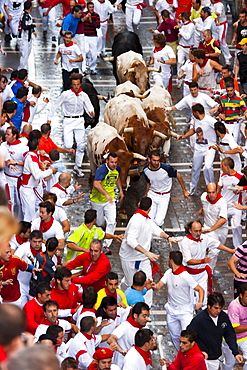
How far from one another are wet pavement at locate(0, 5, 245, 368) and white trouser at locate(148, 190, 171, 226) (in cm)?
53

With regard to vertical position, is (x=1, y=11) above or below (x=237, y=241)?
above

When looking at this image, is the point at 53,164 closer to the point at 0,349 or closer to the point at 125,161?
the point at 125,161

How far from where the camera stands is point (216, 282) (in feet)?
40.0

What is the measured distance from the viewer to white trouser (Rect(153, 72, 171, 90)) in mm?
18031

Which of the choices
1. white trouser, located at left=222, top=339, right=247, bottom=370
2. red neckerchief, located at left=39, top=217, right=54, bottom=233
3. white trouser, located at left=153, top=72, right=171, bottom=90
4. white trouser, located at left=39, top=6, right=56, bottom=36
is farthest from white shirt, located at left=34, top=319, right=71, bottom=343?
white trouser, located at left=39, top=6, right=56, bottom=36

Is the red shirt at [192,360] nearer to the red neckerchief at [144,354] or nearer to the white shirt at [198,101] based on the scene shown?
the red neckerchief at [144,354]

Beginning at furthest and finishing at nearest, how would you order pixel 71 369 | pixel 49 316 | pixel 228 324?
pixel 228 324
pixel 49 316
pixel 71 369

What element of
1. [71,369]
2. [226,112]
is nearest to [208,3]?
[226,112]

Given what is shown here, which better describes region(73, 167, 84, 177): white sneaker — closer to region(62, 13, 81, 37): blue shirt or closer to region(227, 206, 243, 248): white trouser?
region(227, 206, 243, 248): white trouser

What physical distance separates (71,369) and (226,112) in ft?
27.5

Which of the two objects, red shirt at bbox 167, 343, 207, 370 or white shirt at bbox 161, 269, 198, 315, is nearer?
red shirt at bbox 167, 343, 207, 370

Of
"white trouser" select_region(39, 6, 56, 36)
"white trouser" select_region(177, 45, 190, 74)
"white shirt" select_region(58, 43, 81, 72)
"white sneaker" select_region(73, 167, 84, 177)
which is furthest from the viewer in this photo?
"white trouser" select_region(39, 6, 56, 36)

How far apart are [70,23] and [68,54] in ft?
4.92

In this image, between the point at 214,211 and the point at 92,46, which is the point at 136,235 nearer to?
the point at 214,211
